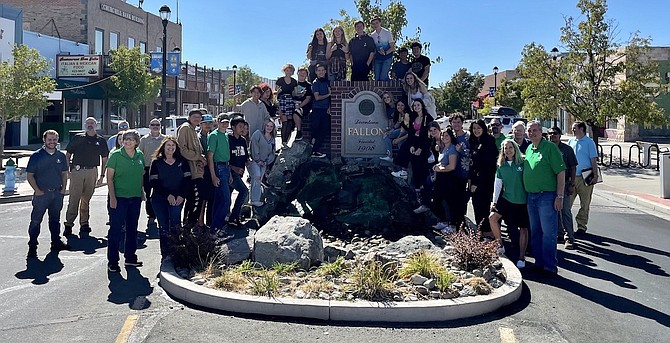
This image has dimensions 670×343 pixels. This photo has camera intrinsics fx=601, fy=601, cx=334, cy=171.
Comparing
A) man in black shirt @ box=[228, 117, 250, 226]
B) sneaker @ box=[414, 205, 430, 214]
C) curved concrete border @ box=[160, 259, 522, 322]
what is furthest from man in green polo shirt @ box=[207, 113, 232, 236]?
sneaker @ box=[414, 205, 430, 214]

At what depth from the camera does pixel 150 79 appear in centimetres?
3509

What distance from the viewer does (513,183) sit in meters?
7.12

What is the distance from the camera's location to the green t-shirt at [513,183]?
7098mm

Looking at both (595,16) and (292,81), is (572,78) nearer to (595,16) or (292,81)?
(595,16)

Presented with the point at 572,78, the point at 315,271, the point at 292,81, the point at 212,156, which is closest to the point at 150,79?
the point at 572,78

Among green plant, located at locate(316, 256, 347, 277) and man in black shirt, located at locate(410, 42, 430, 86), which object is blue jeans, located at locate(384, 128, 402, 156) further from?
green plant, located at locate(316, 256, 347, 277)

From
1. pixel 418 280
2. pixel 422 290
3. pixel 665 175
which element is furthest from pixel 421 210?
→ pixel 665 175

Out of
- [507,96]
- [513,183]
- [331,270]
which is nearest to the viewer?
[331,270]

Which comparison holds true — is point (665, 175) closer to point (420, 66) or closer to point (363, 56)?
point (420, 66)

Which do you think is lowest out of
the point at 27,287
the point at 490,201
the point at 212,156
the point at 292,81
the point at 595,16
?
the point at 27,287

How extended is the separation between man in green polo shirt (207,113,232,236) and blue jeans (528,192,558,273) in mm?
4063

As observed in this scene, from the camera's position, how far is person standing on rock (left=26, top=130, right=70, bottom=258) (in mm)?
7793

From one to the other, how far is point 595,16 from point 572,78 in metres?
2.40

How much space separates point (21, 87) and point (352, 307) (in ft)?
58.6
